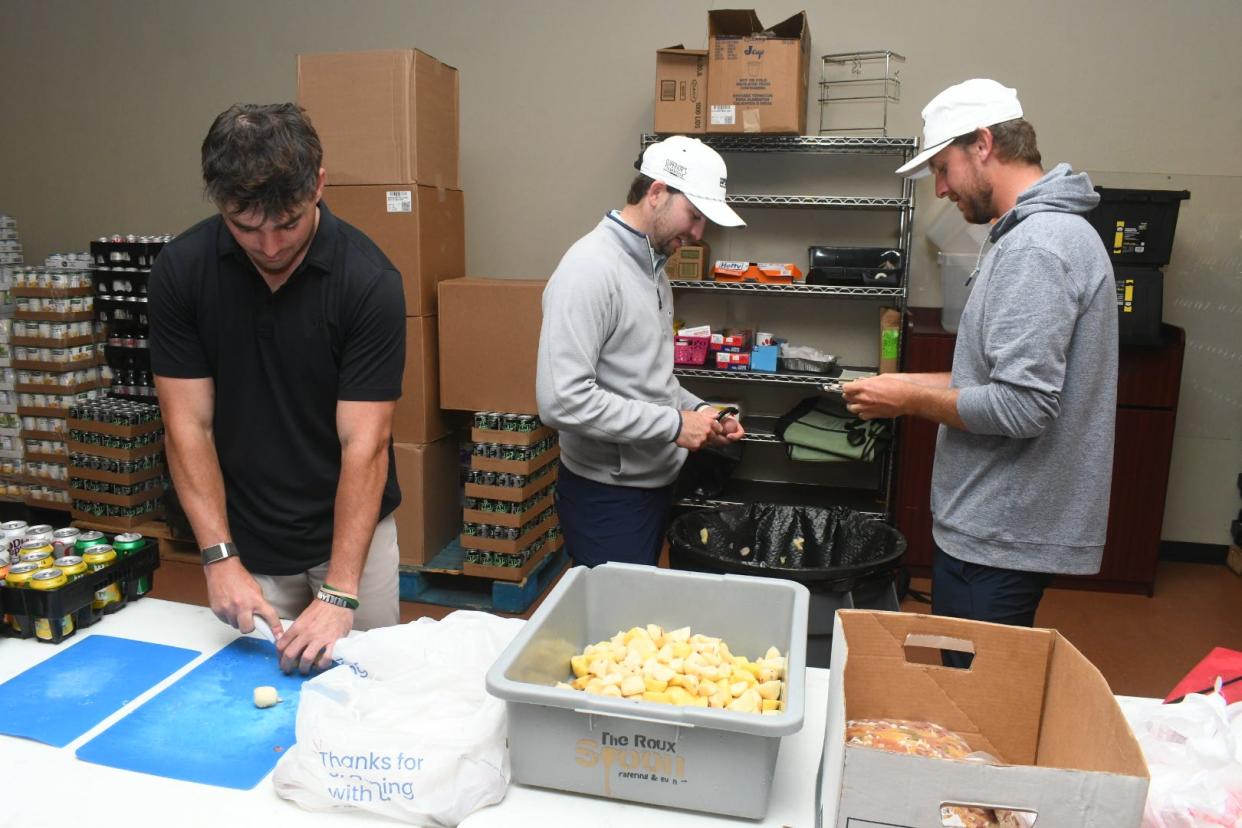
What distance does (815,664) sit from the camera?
2.20 meters

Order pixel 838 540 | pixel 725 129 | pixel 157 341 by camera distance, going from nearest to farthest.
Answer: pixel 157 341 < pixel 838 540 < pixel 725 129

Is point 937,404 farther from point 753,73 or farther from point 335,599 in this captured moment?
point 753,73

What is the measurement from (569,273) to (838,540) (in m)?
1.12

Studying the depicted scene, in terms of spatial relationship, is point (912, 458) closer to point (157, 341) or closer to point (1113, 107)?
point (1113, 107)

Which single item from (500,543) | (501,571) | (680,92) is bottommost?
(501,571)

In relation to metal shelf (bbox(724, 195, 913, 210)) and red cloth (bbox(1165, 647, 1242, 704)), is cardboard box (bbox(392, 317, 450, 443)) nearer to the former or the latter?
metal shelf (bbox(724, 195, 913, 210))

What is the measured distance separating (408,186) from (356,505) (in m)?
1.86

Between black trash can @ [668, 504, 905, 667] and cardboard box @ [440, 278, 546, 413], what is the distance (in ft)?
3.33

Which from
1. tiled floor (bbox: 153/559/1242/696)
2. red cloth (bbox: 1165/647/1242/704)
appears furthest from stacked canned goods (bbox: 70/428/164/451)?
red cloth (bbox: 1165/647/1242/704)

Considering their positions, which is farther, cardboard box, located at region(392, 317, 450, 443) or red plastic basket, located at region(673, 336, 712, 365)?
red plastic basket, located at region(673, 336, 712, 365)

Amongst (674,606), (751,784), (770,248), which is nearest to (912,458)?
(770,248)

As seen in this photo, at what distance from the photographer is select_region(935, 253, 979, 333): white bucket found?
133 inches

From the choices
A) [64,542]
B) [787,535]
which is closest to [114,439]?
[64,542]

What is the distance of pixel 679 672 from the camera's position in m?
1.14
